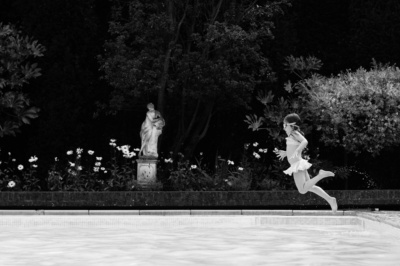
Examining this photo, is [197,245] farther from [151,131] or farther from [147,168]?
[151,131]

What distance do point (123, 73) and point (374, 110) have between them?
6.81 m

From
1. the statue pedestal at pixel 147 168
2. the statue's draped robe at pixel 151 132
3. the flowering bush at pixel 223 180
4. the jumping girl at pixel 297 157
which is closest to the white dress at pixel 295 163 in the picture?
the jumping girl at pixel 297 157

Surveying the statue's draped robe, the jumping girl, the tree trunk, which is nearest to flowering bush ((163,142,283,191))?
the statue's draped robe

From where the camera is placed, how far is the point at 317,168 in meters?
24.7

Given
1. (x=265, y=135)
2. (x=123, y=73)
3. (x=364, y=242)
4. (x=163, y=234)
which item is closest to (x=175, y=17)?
(x=123, y=73)

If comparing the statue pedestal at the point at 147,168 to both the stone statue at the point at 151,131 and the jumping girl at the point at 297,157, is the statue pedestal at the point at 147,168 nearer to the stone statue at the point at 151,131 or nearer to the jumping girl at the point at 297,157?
the stone statue at the point at 151,131

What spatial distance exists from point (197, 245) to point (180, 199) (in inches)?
301

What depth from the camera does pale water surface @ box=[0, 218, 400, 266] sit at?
1236 cm

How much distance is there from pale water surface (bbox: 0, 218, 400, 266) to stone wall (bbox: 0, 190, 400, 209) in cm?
338

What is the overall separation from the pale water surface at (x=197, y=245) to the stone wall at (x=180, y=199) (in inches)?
133

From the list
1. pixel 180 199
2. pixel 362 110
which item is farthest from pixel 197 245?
pixel 362 110

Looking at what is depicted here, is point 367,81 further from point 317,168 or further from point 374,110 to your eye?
point 317,168

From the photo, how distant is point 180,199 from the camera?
22234mm

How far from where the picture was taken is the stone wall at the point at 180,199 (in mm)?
22047
